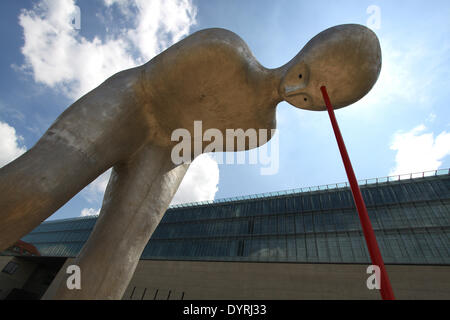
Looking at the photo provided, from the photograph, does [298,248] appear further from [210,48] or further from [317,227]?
[210,48]

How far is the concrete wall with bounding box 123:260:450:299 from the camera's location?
18.5 metres

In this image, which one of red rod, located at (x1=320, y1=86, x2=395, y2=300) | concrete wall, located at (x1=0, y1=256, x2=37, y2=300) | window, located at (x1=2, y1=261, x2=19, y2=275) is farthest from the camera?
window, located at (x1=2, y1=261, x2=19, y2=275)

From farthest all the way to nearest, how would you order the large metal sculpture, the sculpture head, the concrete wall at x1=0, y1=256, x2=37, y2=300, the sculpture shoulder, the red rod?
the concrete wall at x1=0, y1=256, x2=37, y2=300, the sculpture shoulder, the sculpture head, the large metal sculpture, the red rod

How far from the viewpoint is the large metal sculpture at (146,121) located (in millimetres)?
3398

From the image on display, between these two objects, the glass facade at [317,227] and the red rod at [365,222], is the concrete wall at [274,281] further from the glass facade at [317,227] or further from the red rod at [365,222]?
the red rod at [365,222]

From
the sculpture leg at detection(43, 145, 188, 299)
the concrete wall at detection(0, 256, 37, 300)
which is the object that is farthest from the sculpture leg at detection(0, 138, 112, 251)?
the concrete wall at detection(0, 256, 37, 300)

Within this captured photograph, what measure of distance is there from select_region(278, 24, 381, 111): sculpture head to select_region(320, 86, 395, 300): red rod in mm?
573

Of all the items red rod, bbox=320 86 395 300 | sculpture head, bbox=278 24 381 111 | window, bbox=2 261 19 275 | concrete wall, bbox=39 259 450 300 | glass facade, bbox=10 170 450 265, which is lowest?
red rod, bbox=320 86 395 300

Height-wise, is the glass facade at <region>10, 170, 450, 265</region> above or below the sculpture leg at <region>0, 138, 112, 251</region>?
above

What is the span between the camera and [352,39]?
3891 millimetres

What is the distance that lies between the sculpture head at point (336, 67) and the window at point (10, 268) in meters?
48.1

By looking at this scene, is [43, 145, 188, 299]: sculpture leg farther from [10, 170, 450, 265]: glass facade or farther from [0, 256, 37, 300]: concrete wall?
[0, 256, 37, 300]: concrete wall

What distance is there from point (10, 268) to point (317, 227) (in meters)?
44.3

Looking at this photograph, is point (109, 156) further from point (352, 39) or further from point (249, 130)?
point (352, 39)
